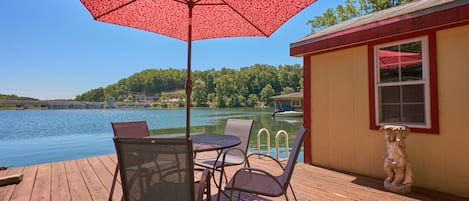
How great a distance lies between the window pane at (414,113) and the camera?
3016 mm

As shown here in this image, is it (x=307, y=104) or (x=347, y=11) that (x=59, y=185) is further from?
(x=347, y=11)

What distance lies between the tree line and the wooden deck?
42.6 metres

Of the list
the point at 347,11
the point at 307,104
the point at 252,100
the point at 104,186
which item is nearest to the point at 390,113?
the point at 307,104

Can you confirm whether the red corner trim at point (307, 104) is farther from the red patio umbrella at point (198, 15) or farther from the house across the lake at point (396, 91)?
the red patio umbrella at point (198, 15)

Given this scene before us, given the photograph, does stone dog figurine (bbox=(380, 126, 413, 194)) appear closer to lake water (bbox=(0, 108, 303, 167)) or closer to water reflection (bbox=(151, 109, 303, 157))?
water reflection (bbox=(151, 109, 303, 157))

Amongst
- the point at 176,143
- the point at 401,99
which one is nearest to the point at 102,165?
the point at 176,143

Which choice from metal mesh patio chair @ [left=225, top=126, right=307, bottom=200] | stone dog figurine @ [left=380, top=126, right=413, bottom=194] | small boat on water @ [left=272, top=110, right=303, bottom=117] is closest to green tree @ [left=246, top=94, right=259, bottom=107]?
small boat on water @ [left=272, top=110, right=303, bottom=117]

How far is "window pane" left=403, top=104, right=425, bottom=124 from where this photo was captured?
9.89ft

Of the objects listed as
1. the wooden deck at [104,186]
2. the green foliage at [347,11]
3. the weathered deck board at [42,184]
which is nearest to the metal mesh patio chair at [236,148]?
the wooden deck at [104,186]

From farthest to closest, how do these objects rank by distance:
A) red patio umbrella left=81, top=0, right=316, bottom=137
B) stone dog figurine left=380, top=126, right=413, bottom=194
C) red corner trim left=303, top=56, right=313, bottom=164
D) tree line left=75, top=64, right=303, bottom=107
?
tree line left=75, top=64, right=303, bottom=107, red corner trim left=303, top=56, right=313, bottom=164, stone dog figurine left=380, top=126, right=413, bottom=194, red patio umbrella left=81, top=0, right=316, bottom=137

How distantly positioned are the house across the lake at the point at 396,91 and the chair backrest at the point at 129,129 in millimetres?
2822

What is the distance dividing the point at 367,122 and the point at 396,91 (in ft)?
1.89

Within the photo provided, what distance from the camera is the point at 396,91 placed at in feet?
10.7

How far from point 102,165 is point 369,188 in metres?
4.18
